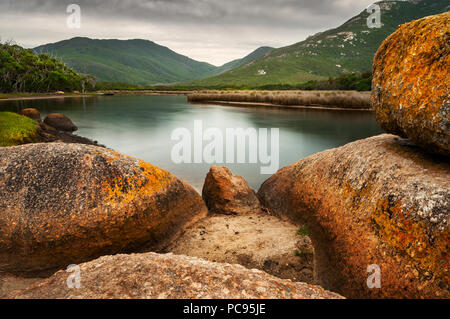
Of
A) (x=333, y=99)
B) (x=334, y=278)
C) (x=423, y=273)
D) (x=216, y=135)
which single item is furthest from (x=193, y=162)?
(x=333, y=99)

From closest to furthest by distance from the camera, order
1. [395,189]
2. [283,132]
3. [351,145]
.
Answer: [395,189] → [351,145] → [283,132]

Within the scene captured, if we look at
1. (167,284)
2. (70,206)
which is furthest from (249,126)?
(167,284)

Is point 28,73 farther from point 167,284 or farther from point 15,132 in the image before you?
point 167,284

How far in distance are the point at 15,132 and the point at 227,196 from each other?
15742 millimetres

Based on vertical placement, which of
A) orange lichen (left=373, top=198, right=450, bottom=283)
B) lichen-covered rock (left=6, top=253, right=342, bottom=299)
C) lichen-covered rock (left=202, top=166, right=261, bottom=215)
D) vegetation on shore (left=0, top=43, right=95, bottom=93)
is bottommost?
lichen-covered rock (left=202, top=166, right=261, bottom=215)

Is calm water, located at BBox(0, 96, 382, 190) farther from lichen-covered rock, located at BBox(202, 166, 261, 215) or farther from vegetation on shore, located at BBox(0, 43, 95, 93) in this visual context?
vegetation on shore, located at BBox(0, 43, 95, 93)

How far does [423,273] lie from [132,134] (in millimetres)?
26240

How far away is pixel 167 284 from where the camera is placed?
2.85 m

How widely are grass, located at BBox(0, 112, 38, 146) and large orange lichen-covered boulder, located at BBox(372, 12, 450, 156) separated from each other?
18332 mm

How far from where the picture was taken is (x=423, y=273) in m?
3.10

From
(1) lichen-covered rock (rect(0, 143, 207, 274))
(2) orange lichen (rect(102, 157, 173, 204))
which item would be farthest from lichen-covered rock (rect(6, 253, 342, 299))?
(2) orange lichen (rect(102, 157, 173, 204))

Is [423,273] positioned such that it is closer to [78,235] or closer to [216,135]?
[78,235]

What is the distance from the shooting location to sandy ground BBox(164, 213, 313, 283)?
515cm

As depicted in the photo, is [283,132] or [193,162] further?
[283,132]
